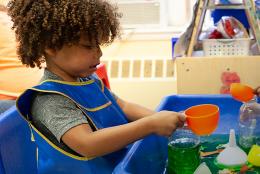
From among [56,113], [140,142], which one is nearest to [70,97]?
[56,113]

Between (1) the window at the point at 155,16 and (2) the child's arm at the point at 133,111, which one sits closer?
(2) the child's arm at the point at 133,111

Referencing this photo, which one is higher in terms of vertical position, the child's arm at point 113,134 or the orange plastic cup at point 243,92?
the orange plastic cup at point 243,92

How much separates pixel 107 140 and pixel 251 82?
70 centimetres

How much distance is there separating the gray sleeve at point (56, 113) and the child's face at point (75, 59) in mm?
68

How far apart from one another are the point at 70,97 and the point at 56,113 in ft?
0.15

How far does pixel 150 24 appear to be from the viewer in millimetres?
2248

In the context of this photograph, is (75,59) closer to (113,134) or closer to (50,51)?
(50,51)

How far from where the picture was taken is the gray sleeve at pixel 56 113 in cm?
68

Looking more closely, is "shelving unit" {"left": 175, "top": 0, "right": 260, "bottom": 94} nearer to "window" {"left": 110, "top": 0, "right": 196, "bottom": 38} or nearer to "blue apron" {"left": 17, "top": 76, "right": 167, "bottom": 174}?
"blue apron" {"left": 17, "top": 76, "right": 167, "bottom": 174}

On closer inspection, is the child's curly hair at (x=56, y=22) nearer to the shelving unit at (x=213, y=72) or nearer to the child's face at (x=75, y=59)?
the child's face at (x=75, y=59)

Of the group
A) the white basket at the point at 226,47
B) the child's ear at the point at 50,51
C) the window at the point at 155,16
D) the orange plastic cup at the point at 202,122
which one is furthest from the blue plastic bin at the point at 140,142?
the window at the point at 155,16

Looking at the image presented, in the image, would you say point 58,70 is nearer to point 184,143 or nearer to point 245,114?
point 184,143

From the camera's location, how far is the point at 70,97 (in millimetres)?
724

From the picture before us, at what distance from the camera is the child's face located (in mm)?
734
